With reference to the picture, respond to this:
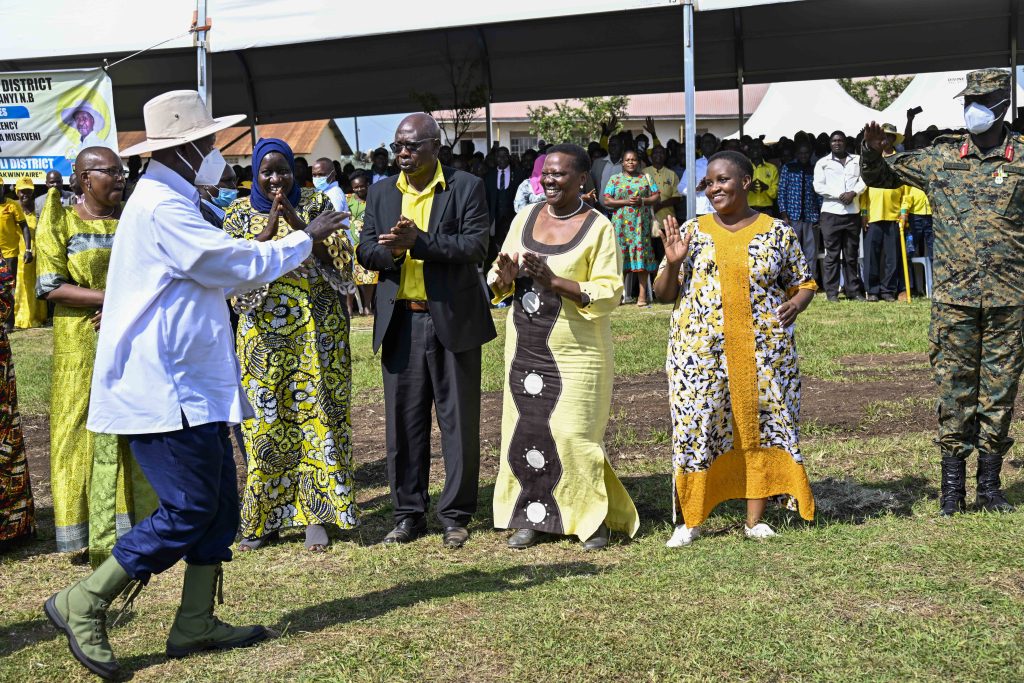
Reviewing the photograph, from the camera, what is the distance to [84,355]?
628 centimetres

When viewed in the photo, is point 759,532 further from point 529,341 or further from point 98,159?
point 98,159

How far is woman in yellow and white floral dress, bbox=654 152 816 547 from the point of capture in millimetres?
5988

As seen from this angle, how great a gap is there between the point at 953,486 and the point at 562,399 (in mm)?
2250

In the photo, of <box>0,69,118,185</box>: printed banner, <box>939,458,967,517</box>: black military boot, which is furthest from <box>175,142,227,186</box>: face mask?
<box>0,69,118,185</box>: printed banner

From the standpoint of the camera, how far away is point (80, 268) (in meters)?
6.16

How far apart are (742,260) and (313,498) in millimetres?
2691

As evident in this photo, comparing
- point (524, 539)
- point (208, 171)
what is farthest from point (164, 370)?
point (524, 539)

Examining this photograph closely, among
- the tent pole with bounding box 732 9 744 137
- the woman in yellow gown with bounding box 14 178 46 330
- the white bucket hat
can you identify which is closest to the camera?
the white bucket hat

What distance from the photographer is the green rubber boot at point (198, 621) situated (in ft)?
15.5

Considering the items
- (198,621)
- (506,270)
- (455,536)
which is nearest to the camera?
(198,621)

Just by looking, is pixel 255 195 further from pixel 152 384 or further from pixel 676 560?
pixel 676 560

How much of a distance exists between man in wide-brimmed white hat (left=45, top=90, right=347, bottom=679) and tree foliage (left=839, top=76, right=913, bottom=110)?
37.6 meters

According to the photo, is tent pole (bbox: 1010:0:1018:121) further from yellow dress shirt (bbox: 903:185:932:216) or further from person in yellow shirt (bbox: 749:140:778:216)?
person in yellow shirt (bbox: 749:140:778:216)

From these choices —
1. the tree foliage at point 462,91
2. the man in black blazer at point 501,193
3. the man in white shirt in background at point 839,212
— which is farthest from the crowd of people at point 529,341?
the tree foliage at point 462,91
